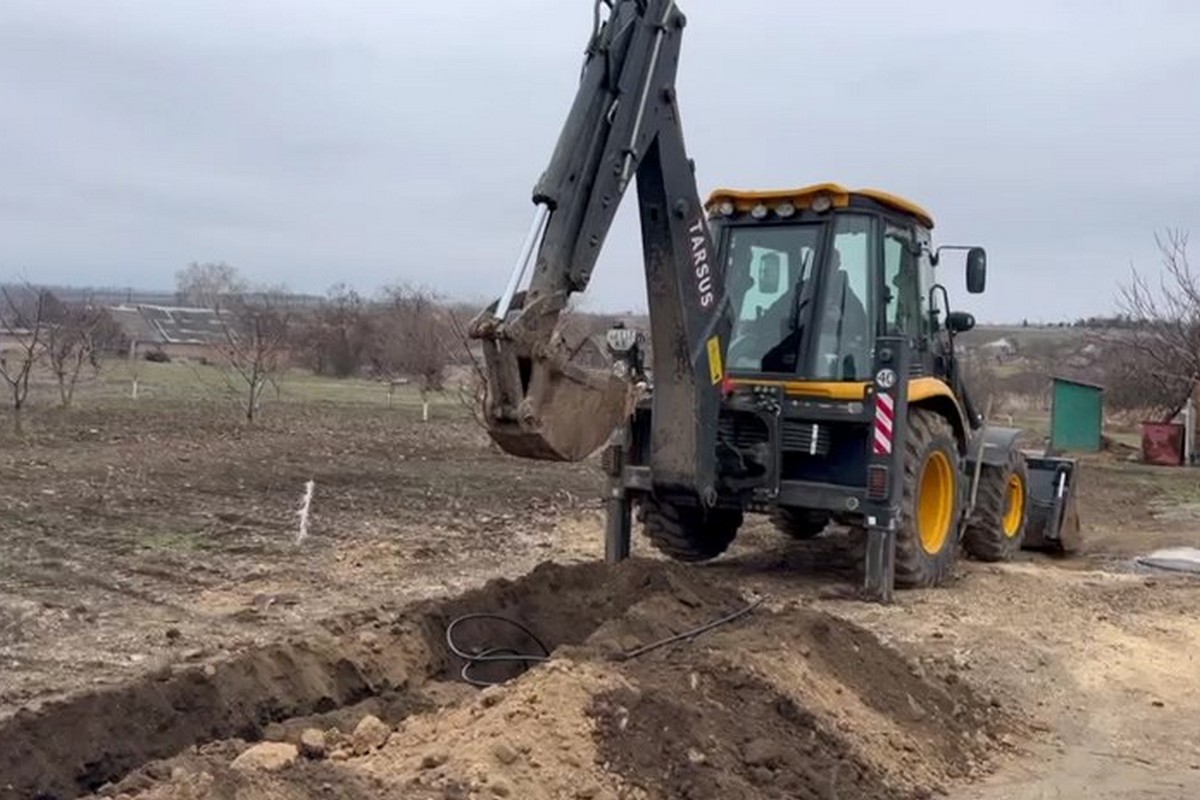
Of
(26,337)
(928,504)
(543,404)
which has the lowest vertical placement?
(928,504)

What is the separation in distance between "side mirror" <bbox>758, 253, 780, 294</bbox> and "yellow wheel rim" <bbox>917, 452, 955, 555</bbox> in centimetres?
182

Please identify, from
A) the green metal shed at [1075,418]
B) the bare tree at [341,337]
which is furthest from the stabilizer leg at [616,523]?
the bare tree at [341,337]

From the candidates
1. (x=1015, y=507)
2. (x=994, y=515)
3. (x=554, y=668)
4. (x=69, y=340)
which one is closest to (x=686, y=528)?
(x=994, y=515)

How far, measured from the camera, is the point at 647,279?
8.59 meters

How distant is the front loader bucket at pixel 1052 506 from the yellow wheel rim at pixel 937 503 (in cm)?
258

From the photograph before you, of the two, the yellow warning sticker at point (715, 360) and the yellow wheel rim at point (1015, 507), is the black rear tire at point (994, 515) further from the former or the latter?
the yellow warning sticker at point (715, 360)

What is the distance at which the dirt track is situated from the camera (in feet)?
16.9

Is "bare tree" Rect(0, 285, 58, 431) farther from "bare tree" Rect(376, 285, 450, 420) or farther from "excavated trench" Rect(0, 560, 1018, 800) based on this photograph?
"excavated trench" Rect(0, 560, 1018, 800)

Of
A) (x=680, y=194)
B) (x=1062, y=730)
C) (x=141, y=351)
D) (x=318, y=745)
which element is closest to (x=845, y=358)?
(x=680, y=194)

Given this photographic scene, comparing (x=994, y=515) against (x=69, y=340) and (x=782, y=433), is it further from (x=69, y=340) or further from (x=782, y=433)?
(x=69, y=340)

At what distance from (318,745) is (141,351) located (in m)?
53.8

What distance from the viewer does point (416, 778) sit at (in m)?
4.66

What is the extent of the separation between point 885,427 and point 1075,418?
1895 centimetres

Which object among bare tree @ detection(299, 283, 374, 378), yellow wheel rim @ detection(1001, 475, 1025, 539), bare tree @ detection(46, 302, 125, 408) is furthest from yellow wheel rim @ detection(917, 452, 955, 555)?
bare tree @ detection(299, 283, 374, 378)
